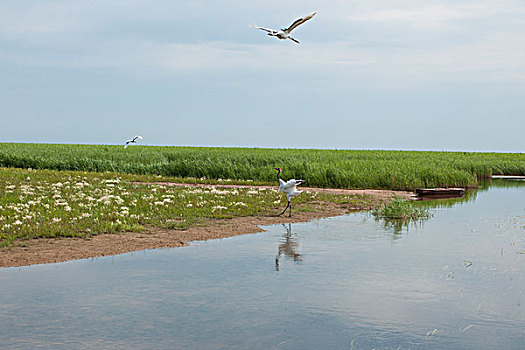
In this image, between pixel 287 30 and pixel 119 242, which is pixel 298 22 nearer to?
pixel 287 30

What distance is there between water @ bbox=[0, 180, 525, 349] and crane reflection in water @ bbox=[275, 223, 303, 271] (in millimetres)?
28

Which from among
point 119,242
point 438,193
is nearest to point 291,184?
point 119,242

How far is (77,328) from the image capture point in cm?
771

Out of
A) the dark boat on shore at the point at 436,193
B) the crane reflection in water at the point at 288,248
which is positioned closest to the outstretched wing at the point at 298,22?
the crane reflection in water at the point at 288,248

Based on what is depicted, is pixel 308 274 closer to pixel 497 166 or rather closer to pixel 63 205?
pixel 63 205

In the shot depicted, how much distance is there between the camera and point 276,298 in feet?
30.3

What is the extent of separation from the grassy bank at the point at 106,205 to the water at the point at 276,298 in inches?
106

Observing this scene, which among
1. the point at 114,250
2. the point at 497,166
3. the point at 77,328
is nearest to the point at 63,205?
the point at 114,250

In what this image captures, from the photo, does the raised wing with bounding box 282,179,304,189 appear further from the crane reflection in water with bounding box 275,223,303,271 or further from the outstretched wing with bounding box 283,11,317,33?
the outstretched wing with bounding box 283,11,317,33

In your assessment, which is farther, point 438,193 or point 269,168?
point 269,168

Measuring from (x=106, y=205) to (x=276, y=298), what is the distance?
10460mm

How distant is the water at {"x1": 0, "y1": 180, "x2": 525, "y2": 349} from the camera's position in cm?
749

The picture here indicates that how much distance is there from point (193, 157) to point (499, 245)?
3262cm

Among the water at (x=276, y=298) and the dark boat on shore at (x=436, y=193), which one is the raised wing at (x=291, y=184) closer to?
the water at (x=276, y=298)
